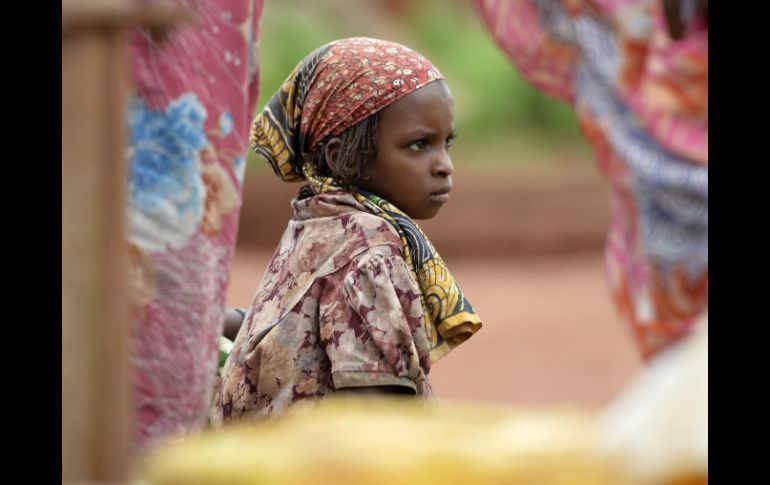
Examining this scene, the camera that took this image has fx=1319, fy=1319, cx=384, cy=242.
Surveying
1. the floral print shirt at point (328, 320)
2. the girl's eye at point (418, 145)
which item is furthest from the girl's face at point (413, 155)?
the floral print shirt at point (328, 320)

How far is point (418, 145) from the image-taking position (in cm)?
276

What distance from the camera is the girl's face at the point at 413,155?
2738 millimetres

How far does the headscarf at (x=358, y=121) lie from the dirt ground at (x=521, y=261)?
23.8 ft

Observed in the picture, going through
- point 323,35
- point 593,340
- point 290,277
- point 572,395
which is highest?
point 323,35

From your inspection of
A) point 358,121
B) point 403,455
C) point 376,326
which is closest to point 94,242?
point 403,455

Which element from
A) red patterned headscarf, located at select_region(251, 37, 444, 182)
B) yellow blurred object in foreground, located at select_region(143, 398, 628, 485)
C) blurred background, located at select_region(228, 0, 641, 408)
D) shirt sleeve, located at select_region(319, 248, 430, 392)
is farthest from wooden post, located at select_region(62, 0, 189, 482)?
blurred background, located at select_region(228, 0, 641, 408)

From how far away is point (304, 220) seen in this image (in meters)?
2.77

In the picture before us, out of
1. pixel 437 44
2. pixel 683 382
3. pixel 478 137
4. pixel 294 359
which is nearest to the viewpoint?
pixel 683 382

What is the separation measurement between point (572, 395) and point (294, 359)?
675 centimetres

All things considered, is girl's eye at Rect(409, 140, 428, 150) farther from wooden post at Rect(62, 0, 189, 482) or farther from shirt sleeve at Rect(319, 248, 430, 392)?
wooden post at Rect(62, 0, 189, 482)

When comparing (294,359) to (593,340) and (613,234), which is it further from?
(593,340)

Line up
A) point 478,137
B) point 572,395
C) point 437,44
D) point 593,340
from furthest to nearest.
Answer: point 437,44
point 478,137
point 593,340
point 572,395

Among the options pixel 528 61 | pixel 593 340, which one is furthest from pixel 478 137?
pixel 528 61

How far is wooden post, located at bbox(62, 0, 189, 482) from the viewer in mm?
1477
